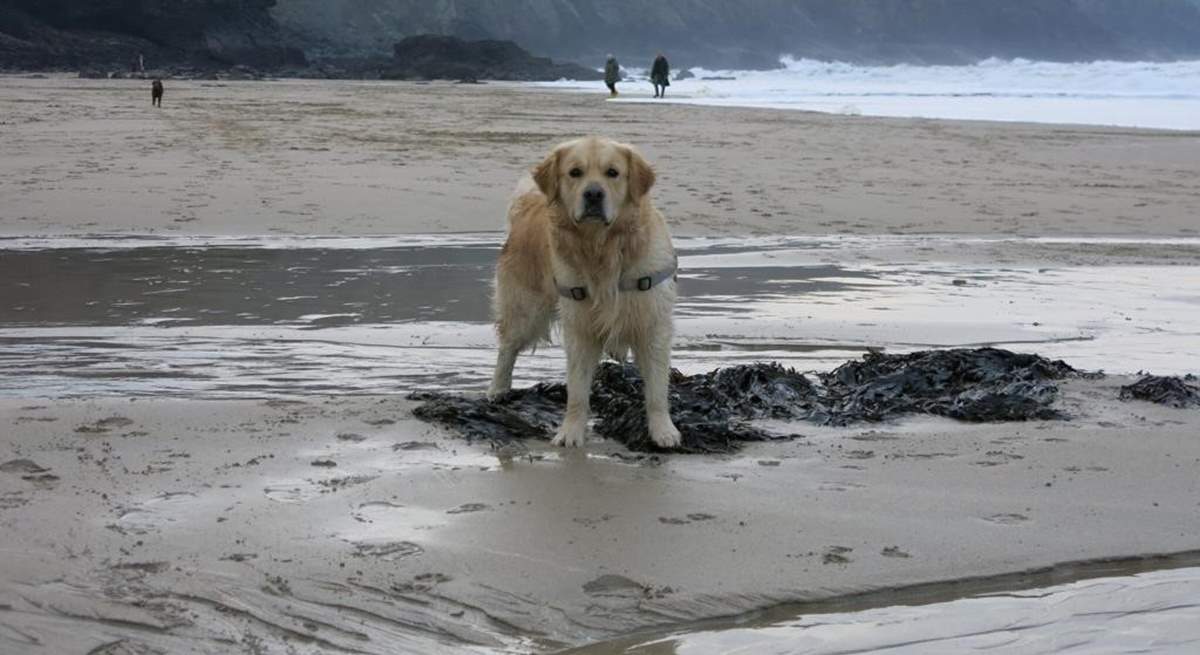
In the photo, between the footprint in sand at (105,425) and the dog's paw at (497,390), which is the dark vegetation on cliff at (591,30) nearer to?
the dog's paw at (497,390)

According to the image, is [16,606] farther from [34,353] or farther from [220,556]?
[34,353]

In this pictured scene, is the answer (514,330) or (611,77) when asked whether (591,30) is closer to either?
(611,77)

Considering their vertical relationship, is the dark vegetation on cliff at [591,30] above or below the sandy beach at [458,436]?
above

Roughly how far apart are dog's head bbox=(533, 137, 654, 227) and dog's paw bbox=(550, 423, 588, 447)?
0.76 m

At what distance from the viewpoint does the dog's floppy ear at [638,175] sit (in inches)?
208

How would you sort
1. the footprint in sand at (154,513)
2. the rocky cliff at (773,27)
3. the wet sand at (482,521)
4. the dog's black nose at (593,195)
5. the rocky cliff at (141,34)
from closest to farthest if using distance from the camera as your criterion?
the wet sand at (482,521), the footprint in sand at (154,513), the dog's black nose at (593,195), the rocky cliff at (141,34), the rocky cliff at (773,27)

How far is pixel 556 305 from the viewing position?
5.90 m

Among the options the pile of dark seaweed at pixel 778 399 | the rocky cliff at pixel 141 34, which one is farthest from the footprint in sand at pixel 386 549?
the rocky cliff at pixel 141 34

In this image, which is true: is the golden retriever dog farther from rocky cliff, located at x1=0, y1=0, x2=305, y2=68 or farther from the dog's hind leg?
rocky cliff, located at x1=0, y1=0, x2=305, y2=68

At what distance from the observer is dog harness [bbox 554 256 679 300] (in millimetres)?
→ 5328

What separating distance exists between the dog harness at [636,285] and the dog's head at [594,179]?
233 millimetres

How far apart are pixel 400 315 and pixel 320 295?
0.84m

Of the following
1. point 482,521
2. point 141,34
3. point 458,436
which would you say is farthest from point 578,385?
point 141,34

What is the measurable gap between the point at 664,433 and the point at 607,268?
63 cm
